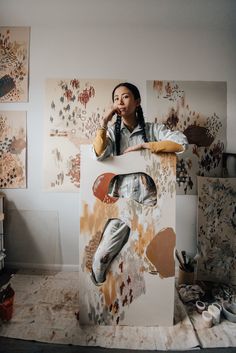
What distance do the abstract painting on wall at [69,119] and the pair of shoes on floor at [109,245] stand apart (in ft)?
2.66

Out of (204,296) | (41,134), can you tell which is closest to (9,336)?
(204,296)

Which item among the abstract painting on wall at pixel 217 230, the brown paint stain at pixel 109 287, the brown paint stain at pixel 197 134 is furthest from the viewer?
the brown paint stain at pixel 197 134

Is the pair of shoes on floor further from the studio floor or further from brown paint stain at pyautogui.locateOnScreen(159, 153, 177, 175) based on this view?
brown paint stain at pyautogui.locateOnScreen(159, 153, 177, 175)

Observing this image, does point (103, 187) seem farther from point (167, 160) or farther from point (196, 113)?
point (196, 113)

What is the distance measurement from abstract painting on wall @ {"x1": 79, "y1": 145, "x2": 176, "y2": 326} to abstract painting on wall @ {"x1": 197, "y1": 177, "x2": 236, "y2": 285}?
662 mm

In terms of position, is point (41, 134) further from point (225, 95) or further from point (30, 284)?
point (225, 95)

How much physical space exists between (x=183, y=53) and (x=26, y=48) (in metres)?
1.48

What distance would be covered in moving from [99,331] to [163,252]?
67 centimetres

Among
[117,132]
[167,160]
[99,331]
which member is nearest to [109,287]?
[99,331]

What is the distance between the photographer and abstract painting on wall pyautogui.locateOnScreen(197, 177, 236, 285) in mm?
1926

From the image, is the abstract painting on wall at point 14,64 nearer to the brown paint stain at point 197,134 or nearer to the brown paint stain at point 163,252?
the brown paint stain at point 197,134

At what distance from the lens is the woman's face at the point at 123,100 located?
5.12ft

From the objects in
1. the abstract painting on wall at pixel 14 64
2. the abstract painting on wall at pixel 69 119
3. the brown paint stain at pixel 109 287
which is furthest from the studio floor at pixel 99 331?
the abstract painting on wall at pixel 14 64

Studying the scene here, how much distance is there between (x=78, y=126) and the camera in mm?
2051
